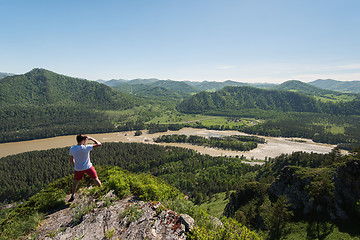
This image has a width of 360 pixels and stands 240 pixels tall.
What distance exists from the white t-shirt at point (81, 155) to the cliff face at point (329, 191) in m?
43.9

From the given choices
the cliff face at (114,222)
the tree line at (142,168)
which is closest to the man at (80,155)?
the cliff face at (114,222)

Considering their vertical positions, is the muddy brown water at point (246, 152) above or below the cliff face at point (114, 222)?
below

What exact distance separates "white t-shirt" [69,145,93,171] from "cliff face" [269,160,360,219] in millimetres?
43950

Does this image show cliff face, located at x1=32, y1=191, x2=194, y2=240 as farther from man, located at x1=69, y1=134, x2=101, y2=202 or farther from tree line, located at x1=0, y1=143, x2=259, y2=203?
tree line, located at x1=0, y1=143, x2=259, y2=203

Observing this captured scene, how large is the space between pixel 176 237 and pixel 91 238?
5.16 metres

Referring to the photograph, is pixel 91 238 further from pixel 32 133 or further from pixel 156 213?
pixel 32 133

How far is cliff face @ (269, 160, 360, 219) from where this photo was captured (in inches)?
1288

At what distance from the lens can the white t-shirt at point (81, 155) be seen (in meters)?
12.3

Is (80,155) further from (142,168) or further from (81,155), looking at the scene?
(142,168)

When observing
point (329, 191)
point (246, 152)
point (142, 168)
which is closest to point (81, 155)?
point (329, 191)

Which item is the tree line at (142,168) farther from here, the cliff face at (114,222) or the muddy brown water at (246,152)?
the cliff face at (114,222)

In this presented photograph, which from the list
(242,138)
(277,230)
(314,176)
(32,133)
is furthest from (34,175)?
(242,138)

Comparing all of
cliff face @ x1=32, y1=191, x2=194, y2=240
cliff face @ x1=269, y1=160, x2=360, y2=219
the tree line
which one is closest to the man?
cliff face @ x1=32, y1=191, x2=194, y2=240

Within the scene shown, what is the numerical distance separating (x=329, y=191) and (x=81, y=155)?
149 feet
